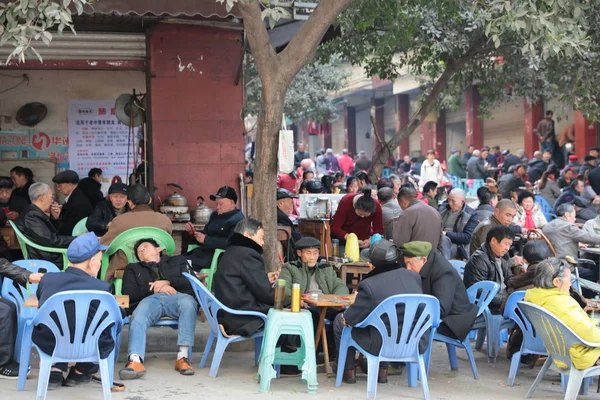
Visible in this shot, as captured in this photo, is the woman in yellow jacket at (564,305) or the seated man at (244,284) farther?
the seated man at (244,284)

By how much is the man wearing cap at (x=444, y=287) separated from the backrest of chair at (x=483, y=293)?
0.38 meters

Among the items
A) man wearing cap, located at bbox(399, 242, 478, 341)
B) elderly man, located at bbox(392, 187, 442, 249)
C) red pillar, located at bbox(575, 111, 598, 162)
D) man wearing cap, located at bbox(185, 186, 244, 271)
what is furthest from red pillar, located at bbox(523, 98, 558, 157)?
man wearing cap, located at bbox(399, 242, 478, 341)

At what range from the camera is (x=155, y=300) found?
798cm

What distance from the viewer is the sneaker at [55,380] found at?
7206mm

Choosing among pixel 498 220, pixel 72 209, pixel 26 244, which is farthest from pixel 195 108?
pixel 498 220

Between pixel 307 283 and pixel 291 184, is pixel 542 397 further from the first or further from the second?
pixel 291 184

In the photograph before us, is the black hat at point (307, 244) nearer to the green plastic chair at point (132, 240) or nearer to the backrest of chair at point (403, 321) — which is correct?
the backrest of chair at point (403, 321)

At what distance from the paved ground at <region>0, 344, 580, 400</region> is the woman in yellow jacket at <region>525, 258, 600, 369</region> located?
768 mm

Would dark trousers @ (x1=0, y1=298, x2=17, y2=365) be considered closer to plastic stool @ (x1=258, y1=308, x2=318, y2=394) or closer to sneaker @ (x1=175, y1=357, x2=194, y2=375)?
sneaker @ (x1=175, y1=357, x2=194, y2=375)

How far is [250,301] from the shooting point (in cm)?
764

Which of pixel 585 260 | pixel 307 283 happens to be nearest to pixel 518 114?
pixel 585 260

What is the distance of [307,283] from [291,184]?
10216 mm

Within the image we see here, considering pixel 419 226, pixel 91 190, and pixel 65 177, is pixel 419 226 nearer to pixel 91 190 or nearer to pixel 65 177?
pixel 65 177

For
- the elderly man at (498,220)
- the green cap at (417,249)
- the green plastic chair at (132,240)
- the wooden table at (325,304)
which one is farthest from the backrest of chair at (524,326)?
the green plastic chair at (132,240)
